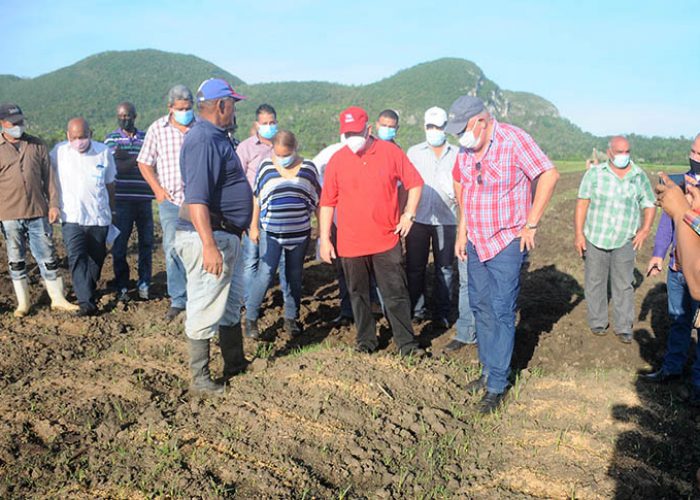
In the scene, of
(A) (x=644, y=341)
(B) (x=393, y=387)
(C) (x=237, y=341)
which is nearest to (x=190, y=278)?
(C) (x=237, y=341)

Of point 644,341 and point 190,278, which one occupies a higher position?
point 190,278

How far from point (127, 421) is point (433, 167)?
3761 mm

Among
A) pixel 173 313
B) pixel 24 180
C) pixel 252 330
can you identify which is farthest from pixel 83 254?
pixel 252 330

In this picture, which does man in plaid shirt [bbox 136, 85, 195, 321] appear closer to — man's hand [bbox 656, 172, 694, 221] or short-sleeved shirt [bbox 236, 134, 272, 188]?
short-sleeved shirt [bbox 236, 134, 272, 188]

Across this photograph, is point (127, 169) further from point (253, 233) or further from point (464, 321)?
point (464, 321)

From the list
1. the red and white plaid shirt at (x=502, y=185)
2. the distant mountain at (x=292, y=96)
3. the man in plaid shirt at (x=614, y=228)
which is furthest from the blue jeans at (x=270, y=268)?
the distant mountain at (x=292, y=96)

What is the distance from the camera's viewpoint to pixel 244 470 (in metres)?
3.18

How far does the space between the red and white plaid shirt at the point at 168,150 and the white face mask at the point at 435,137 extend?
2.52 metres

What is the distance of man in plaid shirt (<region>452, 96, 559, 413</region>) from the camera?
12.8 ft

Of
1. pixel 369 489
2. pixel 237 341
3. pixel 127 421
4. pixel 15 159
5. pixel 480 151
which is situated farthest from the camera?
pixel 15 159

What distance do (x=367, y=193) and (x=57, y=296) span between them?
382cm

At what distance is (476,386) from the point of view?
174 inches

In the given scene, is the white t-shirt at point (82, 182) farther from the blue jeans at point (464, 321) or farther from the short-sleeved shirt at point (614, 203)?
the short-sleeved shirt at point (614, 203)

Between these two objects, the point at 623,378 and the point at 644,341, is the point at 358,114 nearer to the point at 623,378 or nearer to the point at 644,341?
the point at 623,378
